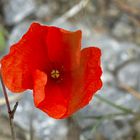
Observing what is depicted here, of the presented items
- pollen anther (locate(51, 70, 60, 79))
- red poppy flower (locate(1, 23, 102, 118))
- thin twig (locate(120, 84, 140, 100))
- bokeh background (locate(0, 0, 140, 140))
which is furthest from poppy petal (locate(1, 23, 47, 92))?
thin twig (locate(120, 84, 140, 100))

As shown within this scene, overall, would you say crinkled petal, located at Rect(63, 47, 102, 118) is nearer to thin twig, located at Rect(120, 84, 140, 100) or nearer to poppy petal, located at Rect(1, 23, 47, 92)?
poppy petal, located at Rect(1, 23, 47, 92)

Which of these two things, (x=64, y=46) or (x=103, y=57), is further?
(x=103, y=57)

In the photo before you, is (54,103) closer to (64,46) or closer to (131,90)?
(64,46)

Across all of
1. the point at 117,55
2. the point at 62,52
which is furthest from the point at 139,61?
the point at 62,52

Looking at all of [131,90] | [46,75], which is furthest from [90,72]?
[131,90]

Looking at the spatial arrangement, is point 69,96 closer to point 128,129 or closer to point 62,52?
point 62,52
